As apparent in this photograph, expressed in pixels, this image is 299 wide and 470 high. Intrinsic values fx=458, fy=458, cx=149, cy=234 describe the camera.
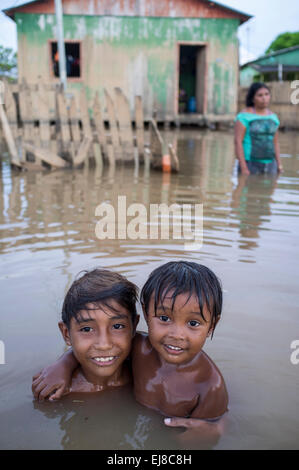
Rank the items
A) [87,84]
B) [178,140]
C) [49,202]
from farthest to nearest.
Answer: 1. [87,84]
2. [178,140]
3. [49,202]

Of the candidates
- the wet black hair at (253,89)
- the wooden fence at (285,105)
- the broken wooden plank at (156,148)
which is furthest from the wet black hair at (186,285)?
the wooden fence at (285,105)

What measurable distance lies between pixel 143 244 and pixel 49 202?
191 cm

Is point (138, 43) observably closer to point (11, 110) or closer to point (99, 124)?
point (99, 124)

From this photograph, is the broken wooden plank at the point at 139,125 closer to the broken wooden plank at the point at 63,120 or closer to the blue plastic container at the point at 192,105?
the broken wooden plank at the point at 63,120

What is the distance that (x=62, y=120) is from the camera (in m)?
7.56

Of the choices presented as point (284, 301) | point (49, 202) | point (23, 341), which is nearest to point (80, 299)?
point (23, 341)

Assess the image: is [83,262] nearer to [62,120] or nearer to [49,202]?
[49,202]

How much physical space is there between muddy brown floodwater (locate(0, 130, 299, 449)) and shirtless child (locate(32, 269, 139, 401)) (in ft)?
0.30

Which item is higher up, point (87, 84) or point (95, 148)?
point (87, 84)

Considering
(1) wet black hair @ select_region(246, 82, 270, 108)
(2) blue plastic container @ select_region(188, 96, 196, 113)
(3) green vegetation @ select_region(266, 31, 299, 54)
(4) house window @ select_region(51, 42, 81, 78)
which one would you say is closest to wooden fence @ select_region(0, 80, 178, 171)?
(1) wet black hair @ select_region(246, 82, 270, 108)

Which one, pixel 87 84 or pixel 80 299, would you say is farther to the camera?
pixel 87 84

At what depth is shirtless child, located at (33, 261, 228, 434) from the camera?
187 centimetres

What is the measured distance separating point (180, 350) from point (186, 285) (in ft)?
0.91
